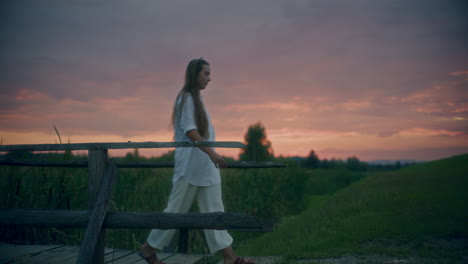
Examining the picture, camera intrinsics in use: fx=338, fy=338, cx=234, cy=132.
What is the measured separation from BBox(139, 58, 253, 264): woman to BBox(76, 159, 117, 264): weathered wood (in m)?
0.71

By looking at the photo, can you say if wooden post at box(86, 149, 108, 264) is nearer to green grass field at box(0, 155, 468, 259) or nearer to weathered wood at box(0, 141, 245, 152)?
weathered wood at box(0, 141, 245, 152)

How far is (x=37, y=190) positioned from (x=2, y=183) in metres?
0.57

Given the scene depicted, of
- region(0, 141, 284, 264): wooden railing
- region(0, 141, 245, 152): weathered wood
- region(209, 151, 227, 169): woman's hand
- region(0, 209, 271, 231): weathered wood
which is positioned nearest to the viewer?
region(0, 209, 271, 231): weathered wood

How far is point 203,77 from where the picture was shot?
3633mm

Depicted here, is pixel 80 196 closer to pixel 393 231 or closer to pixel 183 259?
pixel 183 259

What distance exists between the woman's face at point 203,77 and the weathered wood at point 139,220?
4.78 ft

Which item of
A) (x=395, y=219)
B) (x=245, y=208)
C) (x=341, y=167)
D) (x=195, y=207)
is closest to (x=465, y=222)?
(x=395, y=219)

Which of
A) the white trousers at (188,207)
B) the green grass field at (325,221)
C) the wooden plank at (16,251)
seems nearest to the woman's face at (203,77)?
the white trousers at (188,207)

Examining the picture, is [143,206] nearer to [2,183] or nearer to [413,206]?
[2,183]

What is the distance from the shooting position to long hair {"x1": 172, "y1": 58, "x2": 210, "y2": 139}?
3.52 metres

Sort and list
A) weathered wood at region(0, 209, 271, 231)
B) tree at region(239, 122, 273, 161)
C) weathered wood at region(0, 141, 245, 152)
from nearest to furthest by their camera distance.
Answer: weathered wood at region(0, 209, 271, 231) < weathered wood at region(0, 141, 245, 152) < tree at region(239, 122, 273, 161)

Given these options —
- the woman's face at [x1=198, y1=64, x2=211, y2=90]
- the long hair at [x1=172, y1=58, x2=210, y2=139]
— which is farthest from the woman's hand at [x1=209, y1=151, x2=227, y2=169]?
the woman's face at [x1=198, y1=64, x2=211, y2=90]

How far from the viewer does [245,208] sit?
1076 cm

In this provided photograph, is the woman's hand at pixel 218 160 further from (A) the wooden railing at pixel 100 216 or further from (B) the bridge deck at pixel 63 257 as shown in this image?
(B) the bridge deck at pixel 63 257
